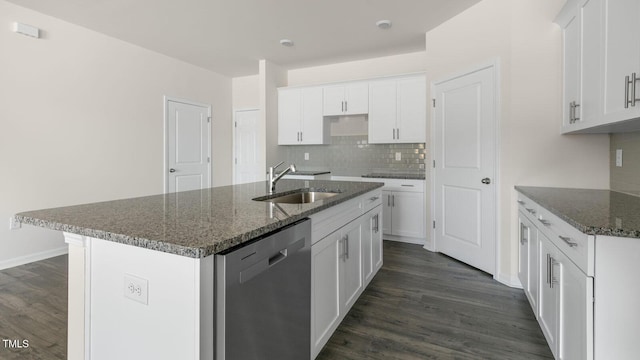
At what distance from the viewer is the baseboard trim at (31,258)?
321cm

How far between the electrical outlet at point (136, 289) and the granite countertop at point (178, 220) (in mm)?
134

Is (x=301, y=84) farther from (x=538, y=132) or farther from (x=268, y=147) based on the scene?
(x=538, y=132)

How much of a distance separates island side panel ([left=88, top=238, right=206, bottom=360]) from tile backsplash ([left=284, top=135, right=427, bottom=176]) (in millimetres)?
4109

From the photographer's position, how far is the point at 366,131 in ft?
16.5

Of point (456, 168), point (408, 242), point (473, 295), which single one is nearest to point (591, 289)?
point (473, 295)

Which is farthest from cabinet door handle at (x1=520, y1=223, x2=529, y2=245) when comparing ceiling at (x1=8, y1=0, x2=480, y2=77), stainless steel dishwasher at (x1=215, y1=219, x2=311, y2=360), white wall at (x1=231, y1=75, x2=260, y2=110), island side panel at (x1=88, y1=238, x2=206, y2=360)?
white wall at (x1=231, y1=75, x2=260, y2=110)

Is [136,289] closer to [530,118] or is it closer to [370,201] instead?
[370,201]

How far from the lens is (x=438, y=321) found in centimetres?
223

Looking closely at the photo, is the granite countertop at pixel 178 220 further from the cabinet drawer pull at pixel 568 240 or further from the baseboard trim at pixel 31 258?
the baseboard trim at pixel 31 258

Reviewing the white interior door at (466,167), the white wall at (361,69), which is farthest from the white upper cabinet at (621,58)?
the white wall at (361,69)

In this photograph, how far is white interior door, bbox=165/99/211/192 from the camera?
16.0ft

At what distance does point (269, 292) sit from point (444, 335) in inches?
55.2

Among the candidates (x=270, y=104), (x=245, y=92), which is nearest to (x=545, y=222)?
(x=270, y=104)

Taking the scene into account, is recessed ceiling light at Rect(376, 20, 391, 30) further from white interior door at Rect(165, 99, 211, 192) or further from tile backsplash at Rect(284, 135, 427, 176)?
white interior door at Rect(165, 99, 211, 192)
